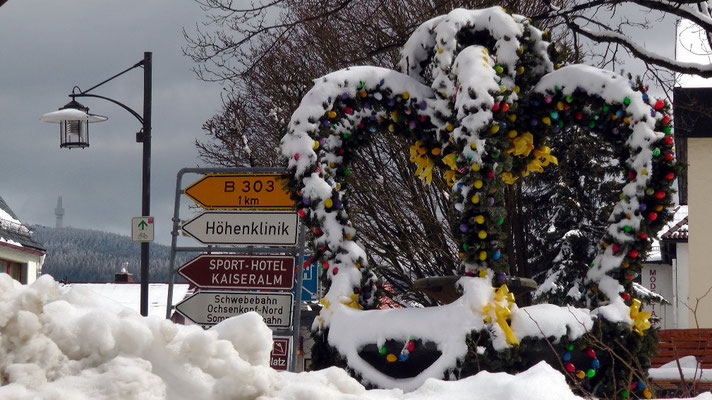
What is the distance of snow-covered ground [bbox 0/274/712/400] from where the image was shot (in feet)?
8.00

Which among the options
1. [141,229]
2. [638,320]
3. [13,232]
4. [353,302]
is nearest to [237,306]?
[353,302]

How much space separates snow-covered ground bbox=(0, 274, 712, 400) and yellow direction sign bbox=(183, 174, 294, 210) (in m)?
6.02

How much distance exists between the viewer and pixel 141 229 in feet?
54.6

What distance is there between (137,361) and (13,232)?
132ft

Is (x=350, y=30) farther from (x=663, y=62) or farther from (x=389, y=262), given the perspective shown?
(x=663, y=62)

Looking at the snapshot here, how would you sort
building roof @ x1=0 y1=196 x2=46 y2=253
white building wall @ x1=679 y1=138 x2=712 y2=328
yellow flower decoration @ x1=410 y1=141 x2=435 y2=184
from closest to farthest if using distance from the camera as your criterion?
yellow flower decoration @ x1=410 y1=141 x2=435 y2=184 → white building wall @ x1=679 y1=138 x2=712 y2=328 → building roof @ x1=0 y1=196 x2=46 y2=253

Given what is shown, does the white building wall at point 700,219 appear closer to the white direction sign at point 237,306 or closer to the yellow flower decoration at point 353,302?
the white direction sign at point 237,306

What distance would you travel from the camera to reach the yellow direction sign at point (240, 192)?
29.3 ft

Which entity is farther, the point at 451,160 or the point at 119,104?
the point at 119,104

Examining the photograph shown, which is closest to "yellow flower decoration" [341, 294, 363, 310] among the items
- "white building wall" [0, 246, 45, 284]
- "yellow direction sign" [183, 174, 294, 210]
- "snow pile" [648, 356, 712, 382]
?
"yellow direction sign" [183, 174, 294, 210]

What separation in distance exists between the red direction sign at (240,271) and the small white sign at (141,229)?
7.83m

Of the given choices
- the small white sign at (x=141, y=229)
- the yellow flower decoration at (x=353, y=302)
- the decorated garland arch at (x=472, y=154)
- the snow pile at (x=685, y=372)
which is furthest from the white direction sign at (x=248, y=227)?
the small white sign at (x=141, y=229)

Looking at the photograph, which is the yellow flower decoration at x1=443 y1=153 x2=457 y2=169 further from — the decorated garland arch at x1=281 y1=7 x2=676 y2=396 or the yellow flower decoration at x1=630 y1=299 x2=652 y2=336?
the yellow flower decoration at x1=630 y1=299 x2=652 y2=336

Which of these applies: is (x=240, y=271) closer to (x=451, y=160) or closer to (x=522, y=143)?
(x=451, y=160)
